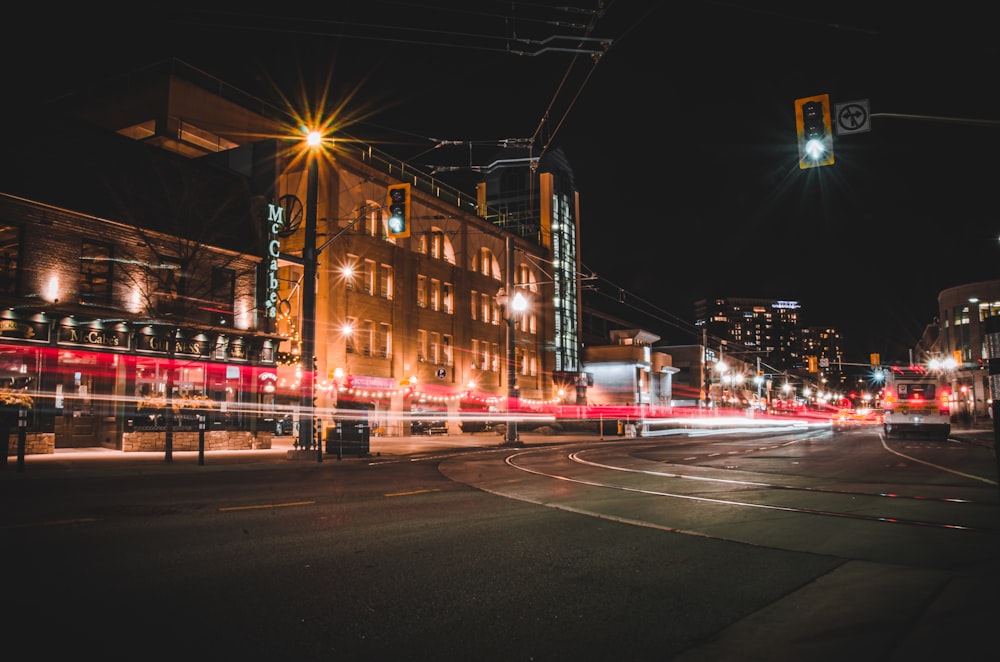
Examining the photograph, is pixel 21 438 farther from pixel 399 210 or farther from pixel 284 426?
pixel 284 426

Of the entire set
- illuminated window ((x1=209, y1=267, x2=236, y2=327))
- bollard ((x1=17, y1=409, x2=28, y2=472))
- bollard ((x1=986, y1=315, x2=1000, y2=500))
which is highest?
illuminated window ((x1=209, y1=267, x2=236, y2=327))

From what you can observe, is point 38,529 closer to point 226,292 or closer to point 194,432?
point 194,432

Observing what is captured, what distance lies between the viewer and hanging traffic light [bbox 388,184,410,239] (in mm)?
18938

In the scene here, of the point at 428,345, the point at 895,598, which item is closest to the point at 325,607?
the point at 895,598

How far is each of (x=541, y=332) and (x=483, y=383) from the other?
36.3ft

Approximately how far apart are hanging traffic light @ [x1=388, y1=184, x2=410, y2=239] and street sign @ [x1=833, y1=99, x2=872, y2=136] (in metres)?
10.7

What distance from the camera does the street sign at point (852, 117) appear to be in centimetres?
1356

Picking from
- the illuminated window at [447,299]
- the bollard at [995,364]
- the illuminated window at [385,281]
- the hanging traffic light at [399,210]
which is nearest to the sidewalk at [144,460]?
the hanging traffic light at [399,210]

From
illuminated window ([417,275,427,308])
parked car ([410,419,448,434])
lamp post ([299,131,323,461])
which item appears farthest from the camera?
illuminated window ([417,275,427,308])

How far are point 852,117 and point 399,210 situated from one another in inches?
442

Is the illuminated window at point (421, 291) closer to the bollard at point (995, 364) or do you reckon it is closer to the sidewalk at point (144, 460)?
the sidewalk at point (144, 460)

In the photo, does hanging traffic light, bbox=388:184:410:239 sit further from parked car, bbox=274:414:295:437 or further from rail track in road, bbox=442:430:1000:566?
parked car, bbox=274:414:295:437

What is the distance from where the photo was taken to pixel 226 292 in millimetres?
28406

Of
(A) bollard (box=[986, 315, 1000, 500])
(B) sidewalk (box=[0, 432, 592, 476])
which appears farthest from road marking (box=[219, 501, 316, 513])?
(A) bollard (box=[986, 315, 1000, 500])
